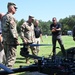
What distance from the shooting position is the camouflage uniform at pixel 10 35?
326 inches

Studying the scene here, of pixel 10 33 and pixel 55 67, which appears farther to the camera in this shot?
pixel 10 33

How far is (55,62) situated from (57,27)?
8.38 meters

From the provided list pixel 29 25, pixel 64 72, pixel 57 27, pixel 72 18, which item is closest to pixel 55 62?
pixel 64 72

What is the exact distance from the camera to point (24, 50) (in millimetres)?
6930

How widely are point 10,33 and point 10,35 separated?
0.22 ft

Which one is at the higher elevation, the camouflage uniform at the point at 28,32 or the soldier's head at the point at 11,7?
the soldier's head at the point at 11,7

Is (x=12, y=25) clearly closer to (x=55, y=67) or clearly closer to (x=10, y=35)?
(x=10, y=35)

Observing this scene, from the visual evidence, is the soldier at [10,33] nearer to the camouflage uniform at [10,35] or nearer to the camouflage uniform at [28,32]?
the camouflage uniform at [10,35]

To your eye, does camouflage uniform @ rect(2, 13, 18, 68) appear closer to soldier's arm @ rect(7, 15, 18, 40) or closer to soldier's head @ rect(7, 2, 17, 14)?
soldier's arm @ rect(7, 15, 18, 40)

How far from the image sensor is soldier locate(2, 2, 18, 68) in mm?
8281

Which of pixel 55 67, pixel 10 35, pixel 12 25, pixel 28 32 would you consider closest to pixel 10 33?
pixel 10 35

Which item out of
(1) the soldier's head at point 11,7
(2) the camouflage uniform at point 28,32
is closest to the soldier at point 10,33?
(1) the soldier's head at point 11,7

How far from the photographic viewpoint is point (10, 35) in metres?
8.41

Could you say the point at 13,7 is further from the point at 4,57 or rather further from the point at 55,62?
the point at 55,62
